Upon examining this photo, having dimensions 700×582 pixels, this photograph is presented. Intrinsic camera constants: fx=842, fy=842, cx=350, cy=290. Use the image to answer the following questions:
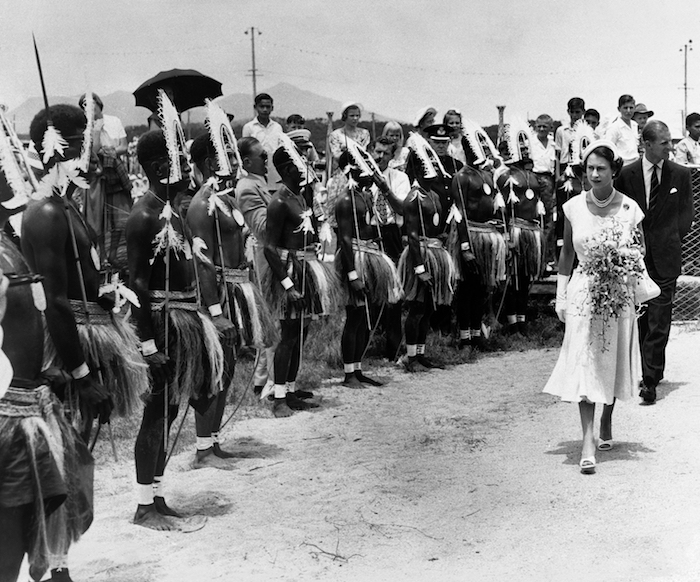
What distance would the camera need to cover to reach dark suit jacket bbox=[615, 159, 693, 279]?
6.35m

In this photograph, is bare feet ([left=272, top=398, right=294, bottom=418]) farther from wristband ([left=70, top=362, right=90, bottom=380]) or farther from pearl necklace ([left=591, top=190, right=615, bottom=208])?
wristband ([left=70, top=362, right=90, bottom=380])

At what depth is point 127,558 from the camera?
13.0 ft

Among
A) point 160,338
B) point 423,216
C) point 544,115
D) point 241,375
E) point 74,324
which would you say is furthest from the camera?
point 544,115

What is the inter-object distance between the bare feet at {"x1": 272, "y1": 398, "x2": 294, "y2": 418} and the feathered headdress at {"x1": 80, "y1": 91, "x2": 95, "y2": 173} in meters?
3.47

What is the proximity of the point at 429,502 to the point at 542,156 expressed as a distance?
6.80 meters

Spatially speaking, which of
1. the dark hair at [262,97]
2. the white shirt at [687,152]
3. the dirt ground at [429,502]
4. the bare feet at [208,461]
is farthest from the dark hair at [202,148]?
the white shirt at [687,152]

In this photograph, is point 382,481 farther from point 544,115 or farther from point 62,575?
point 544,115

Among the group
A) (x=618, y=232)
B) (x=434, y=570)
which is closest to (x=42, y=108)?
(x=434, y=570)

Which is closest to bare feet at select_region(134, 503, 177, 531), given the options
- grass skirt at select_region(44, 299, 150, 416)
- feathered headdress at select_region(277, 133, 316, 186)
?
grass skirt at select_region(44, 299, 150, 416)

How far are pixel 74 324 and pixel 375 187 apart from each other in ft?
17.1

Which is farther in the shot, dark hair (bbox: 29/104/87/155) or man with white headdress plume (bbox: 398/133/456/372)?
man with white headdress plume (bbox: 398/133/456/372)

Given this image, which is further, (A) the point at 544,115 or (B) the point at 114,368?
(A) the point at 544,115

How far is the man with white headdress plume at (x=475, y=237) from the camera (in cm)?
906

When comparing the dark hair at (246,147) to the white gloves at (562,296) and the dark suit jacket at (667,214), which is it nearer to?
→ the white gloves at (562,296)
